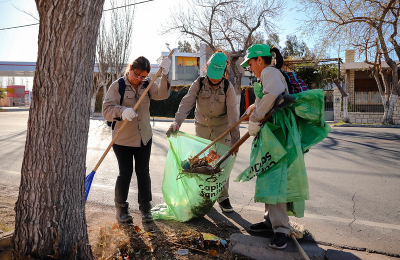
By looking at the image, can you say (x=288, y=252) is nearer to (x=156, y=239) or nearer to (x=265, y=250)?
(x=265, y=250)

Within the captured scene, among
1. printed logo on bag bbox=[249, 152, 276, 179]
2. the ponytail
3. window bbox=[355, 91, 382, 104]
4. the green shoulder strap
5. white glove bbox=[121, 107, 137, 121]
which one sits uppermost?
window bbox=[355, 91, 382, 104]

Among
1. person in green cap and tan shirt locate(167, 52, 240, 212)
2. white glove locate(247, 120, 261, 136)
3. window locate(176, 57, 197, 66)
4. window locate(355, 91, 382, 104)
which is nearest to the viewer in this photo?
white glove locate(247, 120, 261, 136)

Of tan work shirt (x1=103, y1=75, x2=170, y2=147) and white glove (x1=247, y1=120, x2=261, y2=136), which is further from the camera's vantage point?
tan work shirt (x1=103, y1=75, x2=170, y2=147)

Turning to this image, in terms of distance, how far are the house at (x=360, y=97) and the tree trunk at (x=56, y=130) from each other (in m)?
18.9

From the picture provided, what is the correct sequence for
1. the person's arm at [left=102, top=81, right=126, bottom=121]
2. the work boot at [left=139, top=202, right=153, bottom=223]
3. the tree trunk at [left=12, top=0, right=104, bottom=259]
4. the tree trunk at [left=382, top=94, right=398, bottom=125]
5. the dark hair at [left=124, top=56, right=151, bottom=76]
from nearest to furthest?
the tree trunk at [left=12, top=0, right=104, bottom=259], the person's arm at [left=102, top=81, right=126, bottom=121], the dark hair at [left=124, top=56, right=151, bottom=76], the work boot at [left=139, top=202, right=153, bottom=223], the tree trunk at [left=382, top=94, right=398, bottom=125]

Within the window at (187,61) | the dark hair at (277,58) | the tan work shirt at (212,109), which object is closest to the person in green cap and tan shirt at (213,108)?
the tan work shirt at (212,109)

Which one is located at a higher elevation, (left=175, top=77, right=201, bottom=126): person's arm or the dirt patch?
(left=175, top=77, right=201, bottom=126): person's arm

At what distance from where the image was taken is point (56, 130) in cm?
235

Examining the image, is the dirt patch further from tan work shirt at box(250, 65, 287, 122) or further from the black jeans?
tan work shirt at box(250, 65, 287, 122)

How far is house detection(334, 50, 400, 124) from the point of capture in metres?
18.6

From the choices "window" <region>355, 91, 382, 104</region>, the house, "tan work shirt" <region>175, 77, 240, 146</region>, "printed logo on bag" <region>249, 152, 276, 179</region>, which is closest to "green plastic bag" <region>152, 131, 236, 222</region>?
"tan work shirt" <region>175, 77, 240, 146</region>

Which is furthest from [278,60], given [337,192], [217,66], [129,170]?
[337,192]

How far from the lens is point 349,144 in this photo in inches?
376

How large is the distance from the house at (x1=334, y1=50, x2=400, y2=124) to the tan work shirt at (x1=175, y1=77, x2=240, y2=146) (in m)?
16.9
